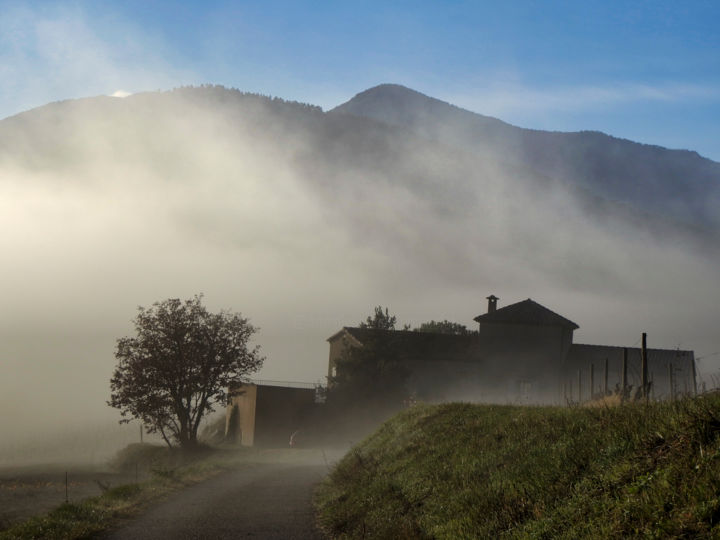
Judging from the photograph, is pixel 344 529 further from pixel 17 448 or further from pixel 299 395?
pixel 17 448

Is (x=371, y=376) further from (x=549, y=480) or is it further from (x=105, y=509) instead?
(x=549, y=480)

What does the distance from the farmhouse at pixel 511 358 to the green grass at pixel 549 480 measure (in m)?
45.2

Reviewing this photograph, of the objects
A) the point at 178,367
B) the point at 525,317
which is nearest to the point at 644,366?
the point at 178,367

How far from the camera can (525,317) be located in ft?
222

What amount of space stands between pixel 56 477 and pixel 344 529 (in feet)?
103

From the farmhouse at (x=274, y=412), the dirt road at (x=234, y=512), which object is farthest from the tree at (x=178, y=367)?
the dirt road at (x=234, y=512)

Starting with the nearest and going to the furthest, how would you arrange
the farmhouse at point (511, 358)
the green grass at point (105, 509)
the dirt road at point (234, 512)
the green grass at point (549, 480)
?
the green grass at point (549, 480) → the dirt road at point (234, 512) → the green grass at point (105, 509) → the farmhouse at point (511, 358)

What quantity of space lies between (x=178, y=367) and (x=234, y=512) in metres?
31.8

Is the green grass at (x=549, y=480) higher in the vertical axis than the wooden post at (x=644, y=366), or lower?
lower

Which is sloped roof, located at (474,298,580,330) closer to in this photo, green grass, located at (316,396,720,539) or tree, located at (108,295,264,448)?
tree, located at (108,295,264,448)

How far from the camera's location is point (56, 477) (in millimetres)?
40344

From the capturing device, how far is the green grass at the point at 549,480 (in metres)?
7.47

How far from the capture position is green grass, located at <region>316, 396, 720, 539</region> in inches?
294

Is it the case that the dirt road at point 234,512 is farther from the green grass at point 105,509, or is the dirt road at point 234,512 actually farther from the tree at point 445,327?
the tree at point 445,327
